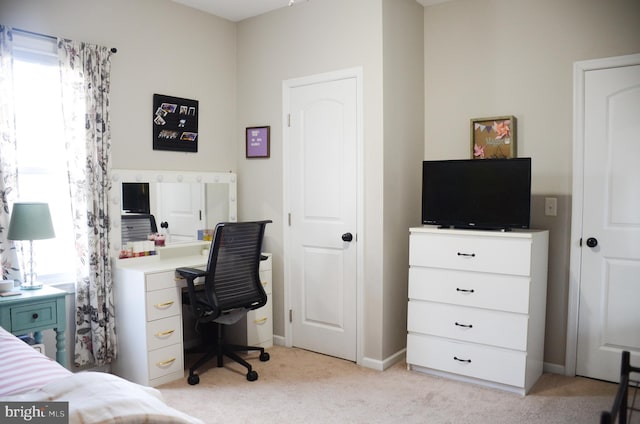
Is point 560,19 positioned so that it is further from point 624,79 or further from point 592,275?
point 592,275

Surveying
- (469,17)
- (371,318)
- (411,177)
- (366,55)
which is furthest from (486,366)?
(469,17)

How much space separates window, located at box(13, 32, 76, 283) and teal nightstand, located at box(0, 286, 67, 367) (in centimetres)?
33

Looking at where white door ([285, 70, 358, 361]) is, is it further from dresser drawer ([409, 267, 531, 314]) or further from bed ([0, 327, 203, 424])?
bed ([0, 327, 203, 424])

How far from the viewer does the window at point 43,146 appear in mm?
2955

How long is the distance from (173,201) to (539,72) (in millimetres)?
2794

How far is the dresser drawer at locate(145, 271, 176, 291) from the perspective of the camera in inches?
122

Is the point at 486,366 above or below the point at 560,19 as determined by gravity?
below

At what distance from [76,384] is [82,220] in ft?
6.89

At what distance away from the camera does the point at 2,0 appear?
9.32ft

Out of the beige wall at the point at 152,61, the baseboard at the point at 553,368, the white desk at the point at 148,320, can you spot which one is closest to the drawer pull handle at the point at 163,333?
the white desk at the point at 148,320

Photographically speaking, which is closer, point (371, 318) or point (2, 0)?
point (2, 0)

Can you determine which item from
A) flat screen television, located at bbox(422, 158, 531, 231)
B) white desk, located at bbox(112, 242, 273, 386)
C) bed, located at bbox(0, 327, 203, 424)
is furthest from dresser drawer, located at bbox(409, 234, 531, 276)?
bed, located at bbox(0, 327, 203, 424)

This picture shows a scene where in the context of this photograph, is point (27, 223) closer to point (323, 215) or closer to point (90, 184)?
point (90, 184)

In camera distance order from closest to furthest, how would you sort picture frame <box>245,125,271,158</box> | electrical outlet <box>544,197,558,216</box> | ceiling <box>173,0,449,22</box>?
electrical outlet <box>544,197,558,216</box> < ceiling <box>173,0,449,22</box> < picture frame <box>245,125,271,158</box>
